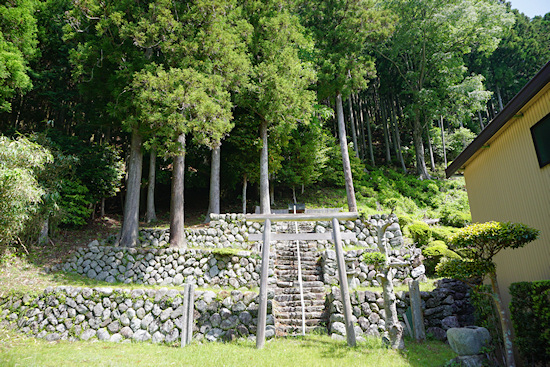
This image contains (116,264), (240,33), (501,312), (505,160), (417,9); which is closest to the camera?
(501,312)

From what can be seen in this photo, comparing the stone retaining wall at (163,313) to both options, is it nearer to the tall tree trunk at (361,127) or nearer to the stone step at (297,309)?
the stone step at (297,309)

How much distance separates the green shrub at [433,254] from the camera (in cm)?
922

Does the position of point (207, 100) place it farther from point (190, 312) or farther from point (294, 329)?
point (294, 329)

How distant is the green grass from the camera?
17.8 feet

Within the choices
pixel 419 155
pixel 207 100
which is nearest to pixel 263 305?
pixel 207 100

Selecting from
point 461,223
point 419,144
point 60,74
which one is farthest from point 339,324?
point 419,144

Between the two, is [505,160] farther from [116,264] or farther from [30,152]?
[30,152]

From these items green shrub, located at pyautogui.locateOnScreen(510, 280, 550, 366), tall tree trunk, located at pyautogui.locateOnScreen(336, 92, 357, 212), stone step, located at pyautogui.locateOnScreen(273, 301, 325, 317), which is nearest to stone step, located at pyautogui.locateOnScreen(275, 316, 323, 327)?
stone step, located at pyautogui.locateOnScreen(273, 301, 325, 317)

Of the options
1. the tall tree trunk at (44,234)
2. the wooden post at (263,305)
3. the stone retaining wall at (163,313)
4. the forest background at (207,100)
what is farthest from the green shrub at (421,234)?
the tall tree trunk at (44,234)

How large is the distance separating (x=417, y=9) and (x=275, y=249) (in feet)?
64.2

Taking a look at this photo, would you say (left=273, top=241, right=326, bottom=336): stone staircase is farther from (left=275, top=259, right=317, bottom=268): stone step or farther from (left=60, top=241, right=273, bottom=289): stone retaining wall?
(left=60, top=241, right=273, bottom=289): stone retaining wall

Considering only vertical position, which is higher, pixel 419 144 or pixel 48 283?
pixel 419 144

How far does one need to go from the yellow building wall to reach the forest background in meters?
4.70

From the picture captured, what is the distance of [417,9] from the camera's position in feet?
67.4
